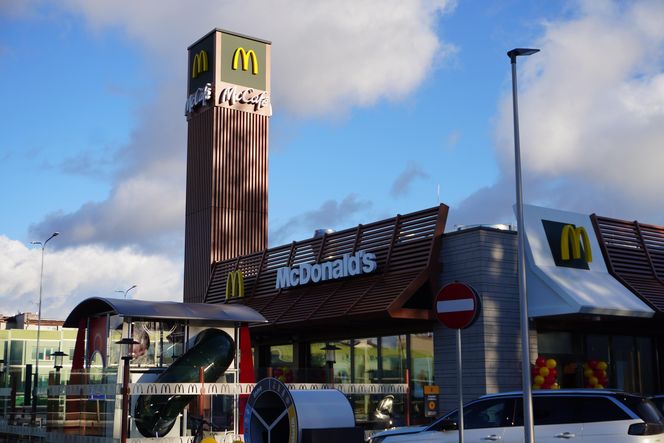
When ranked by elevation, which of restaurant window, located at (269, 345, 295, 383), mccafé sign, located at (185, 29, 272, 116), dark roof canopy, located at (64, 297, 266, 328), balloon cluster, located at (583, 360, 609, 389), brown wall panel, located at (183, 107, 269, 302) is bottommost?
balloon cluster, located at (583, 360, 609, 389)

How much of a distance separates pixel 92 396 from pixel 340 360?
10.4 m

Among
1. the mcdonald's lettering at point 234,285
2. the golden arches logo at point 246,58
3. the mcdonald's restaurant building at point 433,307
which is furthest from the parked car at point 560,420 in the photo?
the golden arches logo at point 246,58

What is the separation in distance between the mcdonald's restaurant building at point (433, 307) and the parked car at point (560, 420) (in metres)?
7.31

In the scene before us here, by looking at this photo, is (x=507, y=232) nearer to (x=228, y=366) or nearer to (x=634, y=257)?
(x=634, y=257)

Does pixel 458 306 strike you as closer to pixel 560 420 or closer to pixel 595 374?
pixel 560 420

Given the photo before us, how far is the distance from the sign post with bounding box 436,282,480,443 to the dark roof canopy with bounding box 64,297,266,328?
10.9m

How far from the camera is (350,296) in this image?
25000mm

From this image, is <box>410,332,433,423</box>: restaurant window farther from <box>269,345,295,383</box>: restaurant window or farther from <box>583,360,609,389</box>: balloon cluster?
<box>269,345,295,383</box>: restaurant window

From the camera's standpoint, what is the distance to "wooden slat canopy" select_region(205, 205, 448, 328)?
23.4 meters

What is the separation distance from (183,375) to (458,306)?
440 inches

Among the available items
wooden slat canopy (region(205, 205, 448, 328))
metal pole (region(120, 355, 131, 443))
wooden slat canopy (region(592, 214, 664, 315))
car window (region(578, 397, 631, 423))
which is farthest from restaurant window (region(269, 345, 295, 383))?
car window (region(578, 397, 631, 423))

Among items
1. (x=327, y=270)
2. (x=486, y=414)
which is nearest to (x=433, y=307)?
(x=327, y=270)

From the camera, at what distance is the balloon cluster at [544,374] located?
22609 mm

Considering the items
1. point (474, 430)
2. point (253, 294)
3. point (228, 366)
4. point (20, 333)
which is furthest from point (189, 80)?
point (20, 333)
